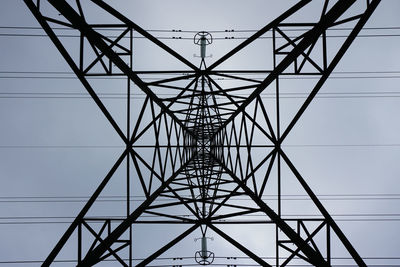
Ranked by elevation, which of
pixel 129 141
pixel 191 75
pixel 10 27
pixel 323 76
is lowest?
pixel 129 141

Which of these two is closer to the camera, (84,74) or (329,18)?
(329,18)

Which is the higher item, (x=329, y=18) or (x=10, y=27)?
(x=10, y=27)

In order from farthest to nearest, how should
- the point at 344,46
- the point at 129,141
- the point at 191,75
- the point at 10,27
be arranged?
1. the point at 10,27
2. the point at 191,75
3. the point at 129,141
4. the point at 344,46

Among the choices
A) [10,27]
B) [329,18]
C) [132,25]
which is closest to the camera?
[329,18]

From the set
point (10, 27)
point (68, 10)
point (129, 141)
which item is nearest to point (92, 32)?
point (68, 10)

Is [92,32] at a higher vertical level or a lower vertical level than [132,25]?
lower

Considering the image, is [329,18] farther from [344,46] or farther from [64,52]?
[64,52]

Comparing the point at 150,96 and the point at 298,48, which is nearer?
the point at 298,48

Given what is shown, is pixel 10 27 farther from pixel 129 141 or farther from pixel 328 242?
pixel 328 242

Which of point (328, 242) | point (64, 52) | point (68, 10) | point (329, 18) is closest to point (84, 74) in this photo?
point (64, 52)
